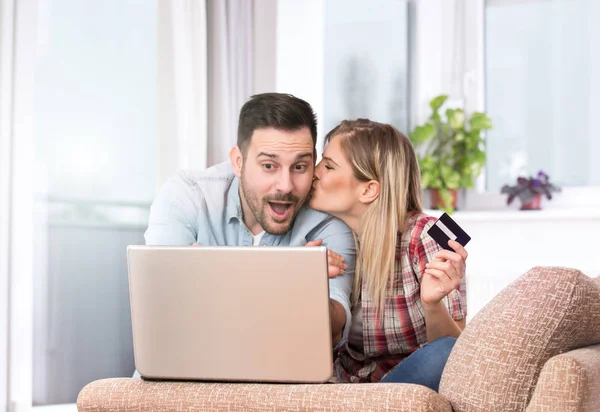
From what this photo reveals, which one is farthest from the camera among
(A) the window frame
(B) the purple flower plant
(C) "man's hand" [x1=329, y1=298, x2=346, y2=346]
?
(A) the window frame

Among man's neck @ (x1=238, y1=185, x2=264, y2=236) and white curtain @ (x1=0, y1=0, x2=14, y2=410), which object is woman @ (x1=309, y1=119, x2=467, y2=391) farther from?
white curtain @ (x1=0, y1=0, x2=14, y2=410)

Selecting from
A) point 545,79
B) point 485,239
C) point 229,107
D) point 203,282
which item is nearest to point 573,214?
point 485,239

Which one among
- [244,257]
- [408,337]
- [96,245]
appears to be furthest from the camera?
[96,245]

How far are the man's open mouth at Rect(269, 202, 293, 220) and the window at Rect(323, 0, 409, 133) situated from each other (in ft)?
7.30

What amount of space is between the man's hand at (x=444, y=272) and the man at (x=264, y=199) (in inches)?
9.9

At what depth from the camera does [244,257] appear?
1.31 meters

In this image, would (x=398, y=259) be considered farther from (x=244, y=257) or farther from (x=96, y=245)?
(x=96, y=245)

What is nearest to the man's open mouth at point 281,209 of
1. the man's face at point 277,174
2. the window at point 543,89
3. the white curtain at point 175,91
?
the man's face at point 277,174

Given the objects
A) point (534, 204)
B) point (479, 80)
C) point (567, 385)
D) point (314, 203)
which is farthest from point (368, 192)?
point (479, 80)

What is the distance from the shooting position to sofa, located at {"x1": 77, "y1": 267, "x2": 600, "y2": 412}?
115 centimetres

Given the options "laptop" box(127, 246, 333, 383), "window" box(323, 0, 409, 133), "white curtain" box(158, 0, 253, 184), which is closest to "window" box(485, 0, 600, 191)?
"window" box(323, 0, 409, 133)

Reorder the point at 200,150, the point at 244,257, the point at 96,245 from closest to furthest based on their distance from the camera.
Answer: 1. the point at 244,257
2. the point at 96,245
3. the point at 200,150

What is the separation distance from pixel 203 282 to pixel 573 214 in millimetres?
2768

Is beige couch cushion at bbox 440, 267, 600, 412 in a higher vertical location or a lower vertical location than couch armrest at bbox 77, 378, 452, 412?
higher
